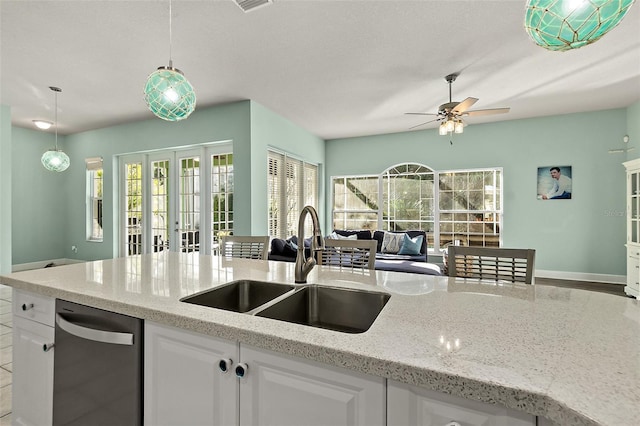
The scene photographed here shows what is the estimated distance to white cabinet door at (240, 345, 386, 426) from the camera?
72cm

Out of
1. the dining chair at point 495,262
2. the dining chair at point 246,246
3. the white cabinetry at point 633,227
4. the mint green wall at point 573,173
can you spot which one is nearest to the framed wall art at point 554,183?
the mint green wall at point 573,173

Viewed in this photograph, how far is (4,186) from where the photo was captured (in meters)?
4.40

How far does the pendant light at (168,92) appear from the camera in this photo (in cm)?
171

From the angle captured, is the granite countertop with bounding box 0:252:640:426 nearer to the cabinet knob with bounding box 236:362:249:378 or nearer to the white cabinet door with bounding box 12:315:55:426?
the cabinet knob with bounding box 236:362:249:378

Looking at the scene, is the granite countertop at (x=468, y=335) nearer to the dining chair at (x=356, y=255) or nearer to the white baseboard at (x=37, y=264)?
the dining chair at (x=356, y=255)

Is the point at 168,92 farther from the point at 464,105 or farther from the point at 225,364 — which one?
the point at 464,105

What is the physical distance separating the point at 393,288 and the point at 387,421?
65 cm

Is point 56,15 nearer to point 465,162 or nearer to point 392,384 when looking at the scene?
point 392,384

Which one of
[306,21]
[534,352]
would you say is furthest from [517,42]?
[534,352]

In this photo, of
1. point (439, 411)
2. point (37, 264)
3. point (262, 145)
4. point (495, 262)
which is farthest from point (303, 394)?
point (37, 264)

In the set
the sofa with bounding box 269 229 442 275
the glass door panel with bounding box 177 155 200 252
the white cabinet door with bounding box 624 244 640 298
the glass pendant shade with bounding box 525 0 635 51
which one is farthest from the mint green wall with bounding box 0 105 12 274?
the white cabinet door with bounding box 624 244 640 298

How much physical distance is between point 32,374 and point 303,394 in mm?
1450

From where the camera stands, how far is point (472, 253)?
62.3 inches

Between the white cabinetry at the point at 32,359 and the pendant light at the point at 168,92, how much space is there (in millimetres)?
1116
